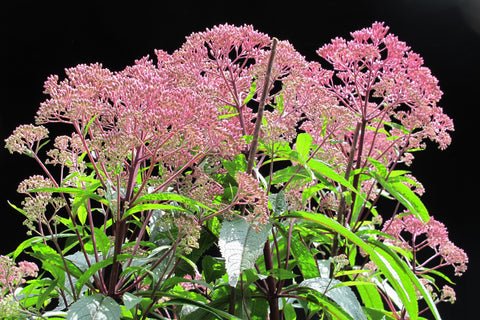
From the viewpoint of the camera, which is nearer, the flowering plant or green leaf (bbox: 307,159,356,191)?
the flowering plant

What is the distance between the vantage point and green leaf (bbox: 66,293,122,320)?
0.83 m

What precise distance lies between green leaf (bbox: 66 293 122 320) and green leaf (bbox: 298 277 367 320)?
0.38 meters

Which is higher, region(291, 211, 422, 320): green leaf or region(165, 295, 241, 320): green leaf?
region(291, 211, 422, 320): green leaf

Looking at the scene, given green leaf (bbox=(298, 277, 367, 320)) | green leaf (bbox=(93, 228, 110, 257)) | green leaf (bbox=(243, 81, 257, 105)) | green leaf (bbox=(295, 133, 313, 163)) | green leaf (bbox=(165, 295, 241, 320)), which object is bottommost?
green leaf (bbox=(165, 295, 241, 320))

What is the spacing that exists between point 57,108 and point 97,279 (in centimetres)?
33

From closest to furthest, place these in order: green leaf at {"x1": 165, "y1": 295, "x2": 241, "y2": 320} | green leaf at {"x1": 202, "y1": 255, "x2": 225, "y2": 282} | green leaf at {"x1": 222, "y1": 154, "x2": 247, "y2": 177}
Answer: green leaf at {"x1": 165, "y1": 295, "x2": 241, "y2": 320} < green leaf at {"x1": 222, "y1": 154, "x2": 247, "y2": 177} < green leaf at {"x1": 202, "y1": 255, "x2": 225, "y2": 282}

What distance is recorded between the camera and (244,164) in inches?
41.6

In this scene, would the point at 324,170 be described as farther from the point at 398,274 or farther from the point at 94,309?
the point at 94,309

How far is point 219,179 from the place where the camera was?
1.19 m

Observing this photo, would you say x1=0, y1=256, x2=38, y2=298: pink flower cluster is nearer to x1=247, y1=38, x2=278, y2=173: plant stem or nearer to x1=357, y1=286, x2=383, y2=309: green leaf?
x1=247, y1=38, x2=278, y2=173: plant stem

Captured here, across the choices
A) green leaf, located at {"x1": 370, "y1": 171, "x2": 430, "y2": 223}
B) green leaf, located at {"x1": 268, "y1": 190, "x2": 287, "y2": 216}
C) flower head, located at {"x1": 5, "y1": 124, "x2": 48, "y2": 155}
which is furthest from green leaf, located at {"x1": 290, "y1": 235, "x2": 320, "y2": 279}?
flower head, located at {"x1": 5, "y1": 124, "x2": 48, "y2": 155}

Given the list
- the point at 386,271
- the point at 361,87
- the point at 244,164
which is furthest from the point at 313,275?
the point at 361,87

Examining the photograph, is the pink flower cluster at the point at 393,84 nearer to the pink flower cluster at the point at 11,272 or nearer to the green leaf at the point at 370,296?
the green leaf at the point at 370,296

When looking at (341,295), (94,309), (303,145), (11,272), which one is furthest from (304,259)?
(11,272)
